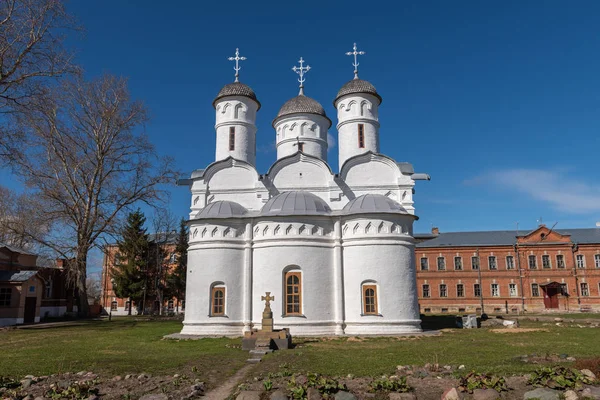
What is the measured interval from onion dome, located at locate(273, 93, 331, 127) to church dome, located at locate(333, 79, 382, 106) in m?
1.12

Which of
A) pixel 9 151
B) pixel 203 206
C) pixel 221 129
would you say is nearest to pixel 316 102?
pixel 221 129

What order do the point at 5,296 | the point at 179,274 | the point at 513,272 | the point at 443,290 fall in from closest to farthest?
the point at 5,296, the point at 513,272, the point at 179,274, the point at 443,290

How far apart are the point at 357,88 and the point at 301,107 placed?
304 cm

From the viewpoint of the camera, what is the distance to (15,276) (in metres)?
25.1

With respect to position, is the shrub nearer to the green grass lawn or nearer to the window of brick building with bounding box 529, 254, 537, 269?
the green grass lawn

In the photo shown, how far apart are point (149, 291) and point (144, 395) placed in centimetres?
3383

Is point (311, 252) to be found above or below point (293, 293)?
A: above

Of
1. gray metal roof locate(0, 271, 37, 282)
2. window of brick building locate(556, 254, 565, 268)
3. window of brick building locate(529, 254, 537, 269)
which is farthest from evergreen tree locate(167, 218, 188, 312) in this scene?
window of brick building locate(556, 254, 565, 268)

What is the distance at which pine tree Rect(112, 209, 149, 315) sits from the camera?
37.1 metres

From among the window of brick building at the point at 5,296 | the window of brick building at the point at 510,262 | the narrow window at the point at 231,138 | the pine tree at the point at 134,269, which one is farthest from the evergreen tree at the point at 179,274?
the window of brick building at the point at 510,262

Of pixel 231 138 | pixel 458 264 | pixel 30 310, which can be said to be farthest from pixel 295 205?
pixel 458 264

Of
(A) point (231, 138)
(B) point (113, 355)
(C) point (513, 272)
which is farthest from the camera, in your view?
(C) point (513, 272)

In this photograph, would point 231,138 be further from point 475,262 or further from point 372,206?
Answer: point 475,262

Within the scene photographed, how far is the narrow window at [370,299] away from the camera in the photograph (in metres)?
17.4
